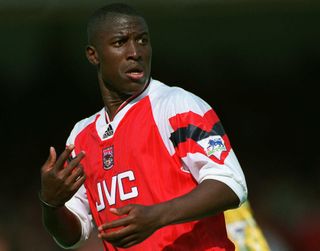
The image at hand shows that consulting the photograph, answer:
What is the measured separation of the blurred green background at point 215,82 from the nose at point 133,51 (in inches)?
225

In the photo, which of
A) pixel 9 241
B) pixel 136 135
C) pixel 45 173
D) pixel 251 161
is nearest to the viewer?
pixel 45 173

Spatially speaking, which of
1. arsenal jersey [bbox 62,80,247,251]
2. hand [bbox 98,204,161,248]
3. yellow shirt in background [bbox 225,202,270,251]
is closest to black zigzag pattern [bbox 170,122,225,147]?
arsenal jersey [bbox 62,80,247,251]

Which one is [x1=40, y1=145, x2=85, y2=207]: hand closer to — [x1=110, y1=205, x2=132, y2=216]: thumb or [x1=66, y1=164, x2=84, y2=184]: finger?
A: [x1=66, y1=164, x2=84, y2=184]: finger

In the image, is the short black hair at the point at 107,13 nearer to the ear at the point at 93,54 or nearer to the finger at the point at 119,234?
the ear at the point at 93,54

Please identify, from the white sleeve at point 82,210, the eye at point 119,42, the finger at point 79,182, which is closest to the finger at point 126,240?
the finger at point 79,182

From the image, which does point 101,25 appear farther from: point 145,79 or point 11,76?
point 11,76

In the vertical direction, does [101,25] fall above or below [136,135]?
above

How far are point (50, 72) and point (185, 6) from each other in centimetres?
230

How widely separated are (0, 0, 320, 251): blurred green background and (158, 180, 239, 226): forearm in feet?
20.8

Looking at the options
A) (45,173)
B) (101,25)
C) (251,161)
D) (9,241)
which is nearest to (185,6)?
(251,161)

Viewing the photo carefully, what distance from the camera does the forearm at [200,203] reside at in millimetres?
4254

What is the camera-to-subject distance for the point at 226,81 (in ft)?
40.7

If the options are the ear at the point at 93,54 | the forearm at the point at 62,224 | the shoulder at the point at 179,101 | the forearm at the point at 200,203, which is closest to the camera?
the forearm at the point at 200,203

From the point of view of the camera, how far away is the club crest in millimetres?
5055
